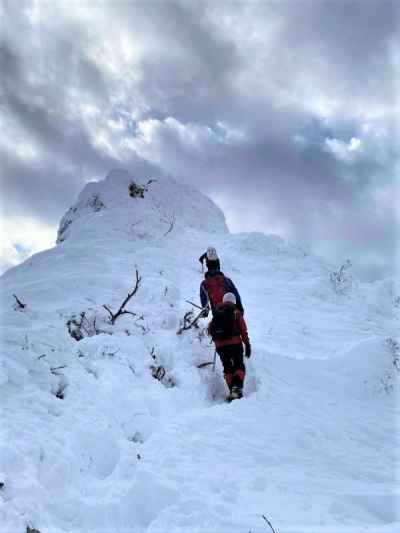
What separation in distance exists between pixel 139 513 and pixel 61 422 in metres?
1.54

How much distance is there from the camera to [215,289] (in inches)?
299

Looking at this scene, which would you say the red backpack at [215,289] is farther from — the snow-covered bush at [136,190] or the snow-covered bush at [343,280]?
the snow-covered bush at [136,190]

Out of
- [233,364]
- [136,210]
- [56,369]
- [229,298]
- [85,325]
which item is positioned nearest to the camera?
[56,369]

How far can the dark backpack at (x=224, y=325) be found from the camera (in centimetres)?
659

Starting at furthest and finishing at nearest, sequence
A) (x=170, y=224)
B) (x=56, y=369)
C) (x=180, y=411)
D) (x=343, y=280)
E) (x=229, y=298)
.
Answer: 1. (x=170, y=224)
2. (x=343, y=280)
3. (x=229, y=298)
4. (x=56, y=369)
5. (x=180, y=411)

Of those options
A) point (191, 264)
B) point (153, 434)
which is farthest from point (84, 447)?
point (191, 264)

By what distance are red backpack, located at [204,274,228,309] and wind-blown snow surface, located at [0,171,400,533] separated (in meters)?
0.77

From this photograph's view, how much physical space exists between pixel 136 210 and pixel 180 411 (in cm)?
1051

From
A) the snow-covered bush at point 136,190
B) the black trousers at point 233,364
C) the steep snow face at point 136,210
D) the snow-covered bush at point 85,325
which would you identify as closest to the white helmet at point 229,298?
the black trousers at point 233,364

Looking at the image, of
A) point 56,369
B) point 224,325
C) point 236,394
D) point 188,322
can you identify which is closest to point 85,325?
point 56,369

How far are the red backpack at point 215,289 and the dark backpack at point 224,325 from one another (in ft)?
2.59

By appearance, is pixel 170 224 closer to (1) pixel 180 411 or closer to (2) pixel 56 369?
(2) pixel 56 369

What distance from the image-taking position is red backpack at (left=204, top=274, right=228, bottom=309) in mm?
7508

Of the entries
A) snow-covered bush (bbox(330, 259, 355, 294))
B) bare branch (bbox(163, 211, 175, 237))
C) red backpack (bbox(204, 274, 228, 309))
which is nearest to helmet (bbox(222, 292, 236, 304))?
red backpack (bbox(204, 274, 228, 309))
